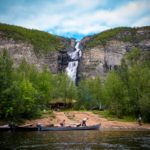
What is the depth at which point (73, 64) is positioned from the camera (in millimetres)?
158500

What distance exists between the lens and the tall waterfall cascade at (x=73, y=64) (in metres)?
153

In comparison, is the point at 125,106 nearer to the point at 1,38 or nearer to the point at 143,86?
the point at 143,86

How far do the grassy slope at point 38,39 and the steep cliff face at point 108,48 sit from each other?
1344cm

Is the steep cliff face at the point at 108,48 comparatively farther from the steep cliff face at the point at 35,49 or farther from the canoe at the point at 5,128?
A: the canoe at the point at 5,128

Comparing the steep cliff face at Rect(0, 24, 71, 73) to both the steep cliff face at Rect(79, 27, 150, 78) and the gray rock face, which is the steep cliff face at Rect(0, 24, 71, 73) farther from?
the steep cliff face at Rect(79, 27, 150, 78)

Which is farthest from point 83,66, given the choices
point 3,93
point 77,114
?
point 3,93

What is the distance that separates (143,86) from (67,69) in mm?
80847

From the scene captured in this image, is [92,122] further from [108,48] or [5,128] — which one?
[108,48]

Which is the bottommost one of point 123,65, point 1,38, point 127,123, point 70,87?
point 127,123

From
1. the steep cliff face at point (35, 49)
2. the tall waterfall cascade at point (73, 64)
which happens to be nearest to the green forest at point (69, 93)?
the tall waterfall cascade at point (73, 64)

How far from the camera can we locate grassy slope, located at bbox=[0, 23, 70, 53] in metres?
173

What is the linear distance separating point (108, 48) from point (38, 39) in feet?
133

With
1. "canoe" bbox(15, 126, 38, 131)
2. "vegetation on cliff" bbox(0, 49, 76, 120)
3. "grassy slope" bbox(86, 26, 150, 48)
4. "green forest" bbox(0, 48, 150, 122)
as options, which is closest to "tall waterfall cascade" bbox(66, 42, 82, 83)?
"grassy slope" bbox(86, 26, 150, 48)

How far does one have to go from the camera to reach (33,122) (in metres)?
66.2
